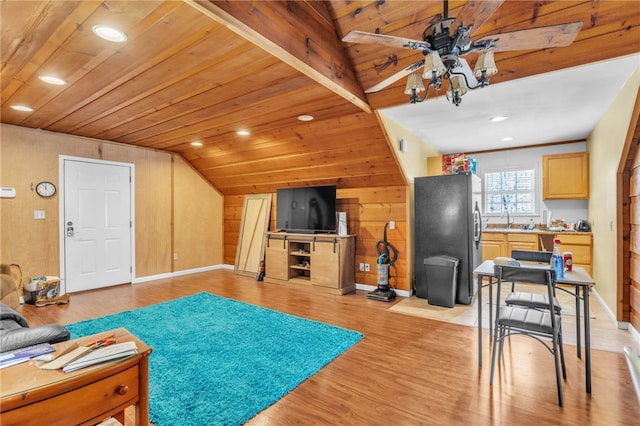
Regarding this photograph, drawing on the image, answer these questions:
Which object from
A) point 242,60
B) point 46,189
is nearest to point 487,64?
point 242,60

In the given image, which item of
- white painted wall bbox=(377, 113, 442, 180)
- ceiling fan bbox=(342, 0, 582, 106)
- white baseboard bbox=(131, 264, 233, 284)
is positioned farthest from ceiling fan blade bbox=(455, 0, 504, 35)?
white baseboard bbox=(131, 264, 233, 284)

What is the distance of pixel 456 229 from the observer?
425cm

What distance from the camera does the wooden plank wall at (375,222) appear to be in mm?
4660

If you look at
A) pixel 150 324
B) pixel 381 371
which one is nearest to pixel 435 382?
pixel 381 371

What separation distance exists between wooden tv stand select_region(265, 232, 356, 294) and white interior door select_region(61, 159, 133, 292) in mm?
2456

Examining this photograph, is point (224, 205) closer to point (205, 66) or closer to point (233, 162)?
point (233, 162)

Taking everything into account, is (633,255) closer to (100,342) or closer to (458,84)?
(458,84)

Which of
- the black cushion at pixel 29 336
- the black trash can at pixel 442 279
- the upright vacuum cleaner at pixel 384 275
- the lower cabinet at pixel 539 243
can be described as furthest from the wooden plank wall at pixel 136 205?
the lower cabinet at pixel 539 243

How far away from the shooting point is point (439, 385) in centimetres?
224

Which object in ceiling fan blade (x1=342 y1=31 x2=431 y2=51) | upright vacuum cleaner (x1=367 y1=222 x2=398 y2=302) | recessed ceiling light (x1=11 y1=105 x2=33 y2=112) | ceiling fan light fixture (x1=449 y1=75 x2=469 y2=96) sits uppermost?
recessed ceiling light (x1=11 y1=105 x2=33 y2=112)

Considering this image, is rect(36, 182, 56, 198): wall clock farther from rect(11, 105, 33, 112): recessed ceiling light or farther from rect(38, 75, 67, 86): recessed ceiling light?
rect(38, 75, 67, 86): recessed ceiling light

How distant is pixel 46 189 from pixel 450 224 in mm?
5772

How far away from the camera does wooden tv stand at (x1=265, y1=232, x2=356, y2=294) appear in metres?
4.81

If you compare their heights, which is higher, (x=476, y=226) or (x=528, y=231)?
(x=476, y=226)
